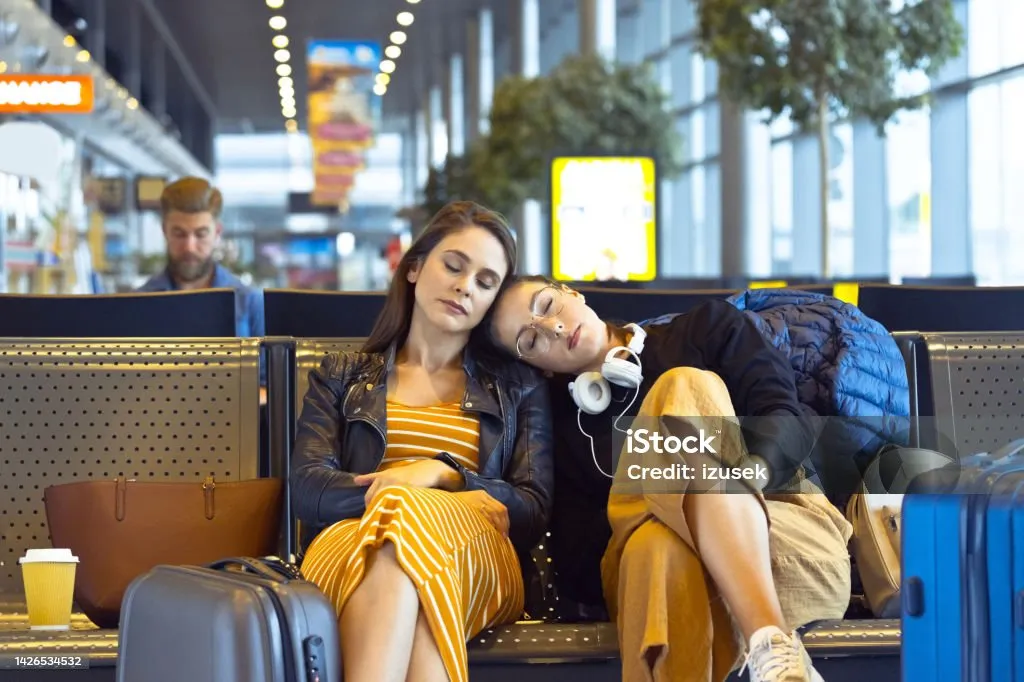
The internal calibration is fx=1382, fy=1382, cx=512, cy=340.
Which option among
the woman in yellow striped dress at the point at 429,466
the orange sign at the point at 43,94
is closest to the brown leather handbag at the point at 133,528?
the woman in yellow striped dress at the point at 429,466

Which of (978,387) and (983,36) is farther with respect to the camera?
(983,36)

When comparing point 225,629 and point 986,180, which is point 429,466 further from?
point 986,180

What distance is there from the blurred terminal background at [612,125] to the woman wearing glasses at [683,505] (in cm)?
329

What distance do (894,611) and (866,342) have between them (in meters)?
0.58

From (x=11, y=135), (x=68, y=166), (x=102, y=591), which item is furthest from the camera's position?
(x=68, y=166)

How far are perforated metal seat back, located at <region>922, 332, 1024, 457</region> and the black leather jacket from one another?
104 cm

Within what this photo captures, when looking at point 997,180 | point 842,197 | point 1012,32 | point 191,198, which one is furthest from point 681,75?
point 191,198

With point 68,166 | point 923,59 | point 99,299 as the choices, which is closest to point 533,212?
point 68,166

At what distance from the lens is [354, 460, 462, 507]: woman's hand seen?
2742 mm

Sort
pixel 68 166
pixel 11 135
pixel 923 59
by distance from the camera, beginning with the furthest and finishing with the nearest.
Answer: pixel 68 166
pixel 11 135
pixel 923 59

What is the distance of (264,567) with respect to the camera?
2428mm

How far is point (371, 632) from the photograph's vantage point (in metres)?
2.36

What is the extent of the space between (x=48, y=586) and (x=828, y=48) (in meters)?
7.24

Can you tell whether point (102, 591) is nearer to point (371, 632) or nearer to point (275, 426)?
point (275, 426)
